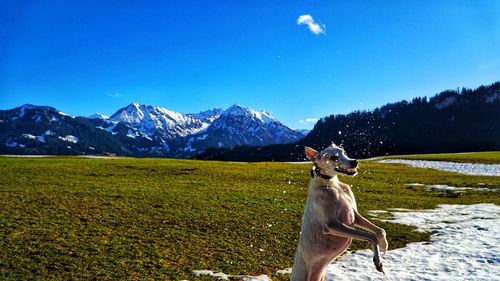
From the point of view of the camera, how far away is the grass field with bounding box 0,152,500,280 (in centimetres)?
1313

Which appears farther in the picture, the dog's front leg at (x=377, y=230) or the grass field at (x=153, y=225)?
the grass field at (x=153, y=225)

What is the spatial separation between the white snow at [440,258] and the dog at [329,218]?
23.7ft

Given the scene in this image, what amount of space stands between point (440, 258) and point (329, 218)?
11.7 meters

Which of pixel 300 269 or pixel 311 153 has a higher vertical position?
pixel 311 153

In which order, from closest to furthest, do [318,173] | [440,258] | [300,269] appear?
[318,173], [300,269], [440,258]

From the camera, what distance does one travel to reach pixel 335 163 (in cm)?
612

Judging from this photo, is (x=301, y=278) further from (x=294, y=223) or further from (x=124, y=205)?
(x=124, y=205)

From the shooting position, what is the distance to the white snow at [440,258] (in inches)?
522

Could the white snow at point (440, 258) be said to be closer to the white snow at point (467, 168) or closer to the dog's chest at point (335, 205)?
the dog's chest at point (335, 205)

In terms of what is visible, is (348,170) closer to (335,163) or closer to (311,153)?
(335,163)

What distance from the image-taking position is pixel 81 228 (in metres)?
17.1

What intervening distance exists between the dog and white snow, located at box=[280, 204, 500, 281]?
7.21 metres

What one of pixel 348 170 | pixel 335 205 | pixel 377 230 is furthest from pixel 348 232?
pixel 348 170

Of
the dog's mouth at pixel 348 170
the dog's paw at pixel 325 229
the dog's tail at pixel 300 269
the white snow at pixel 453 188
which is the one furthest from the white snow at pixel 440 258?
the white snow at pixel 453 188
